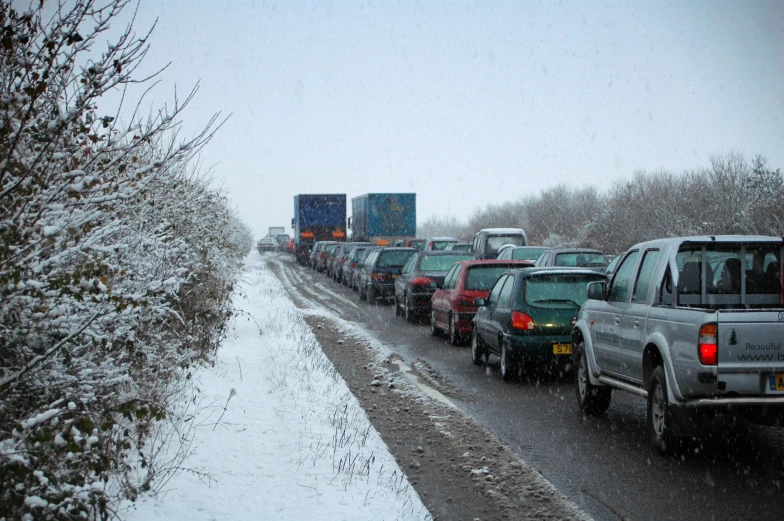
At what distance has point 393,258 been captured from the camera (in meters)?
27.5

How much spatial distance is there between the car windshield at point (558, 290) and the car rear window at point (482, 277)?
3824mm

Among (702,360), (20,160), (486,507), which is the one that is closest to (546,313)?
(702,360)

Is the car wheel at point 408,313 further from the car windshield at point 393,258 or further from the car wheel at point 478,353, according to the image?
the car wheel at point 478,353

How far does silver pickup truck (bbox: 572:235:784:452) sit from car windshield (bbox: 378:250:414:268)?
17.9 metres

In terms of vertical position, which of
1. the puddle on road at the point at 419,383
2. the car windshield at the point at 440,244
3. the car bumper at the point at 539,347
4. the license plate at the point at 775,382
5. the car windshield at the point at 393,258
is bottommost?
the puddle on road at the point at 419,383

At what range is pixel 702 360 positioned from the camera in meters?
6.31

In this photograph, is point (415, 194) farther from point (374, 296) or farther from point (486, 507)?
point (486, 507)

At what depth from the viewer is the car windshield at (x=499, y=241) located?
28.4m

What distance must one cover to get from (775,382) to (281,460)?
3.84 meters

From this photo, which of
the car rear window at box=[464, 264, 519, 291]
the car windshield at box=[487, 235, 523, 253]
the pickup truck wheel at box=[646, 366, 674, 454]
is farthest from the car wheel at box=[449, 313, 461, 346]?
the car windshield at box=[487, 235, 523, 253]

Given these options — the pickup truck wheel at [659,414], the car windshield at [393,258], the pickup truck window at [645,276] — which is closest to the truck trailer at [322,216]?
the car windshield at [393,258]

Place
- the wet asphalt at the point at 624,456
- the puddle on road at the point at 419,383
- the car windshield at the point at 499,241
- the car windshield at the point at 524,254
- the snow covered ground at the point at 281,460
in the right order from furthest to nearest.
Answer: the car windshield at the point at 499,241 < the car windshield at the point at 524,254 < the puddle on road at the point at 419,383 < the wet asphalt at the point at 624,456 < the snow covered ground at the point at 281,460

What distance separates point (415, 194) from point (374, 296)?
68.1ft

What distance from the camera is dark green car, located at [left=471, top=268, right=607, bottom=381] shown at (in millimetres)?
10875
